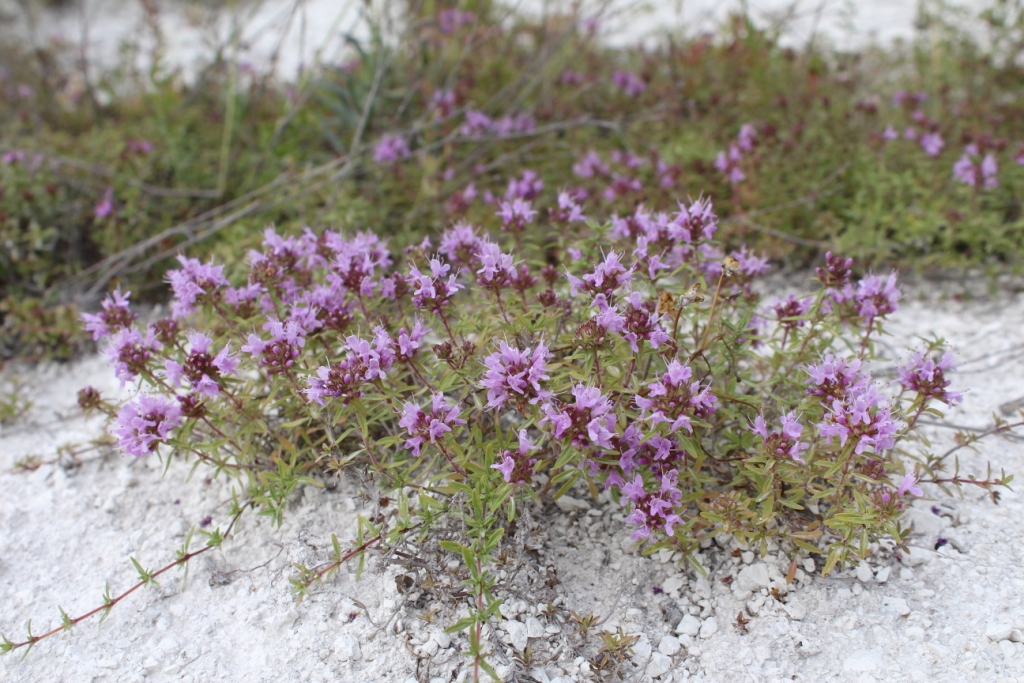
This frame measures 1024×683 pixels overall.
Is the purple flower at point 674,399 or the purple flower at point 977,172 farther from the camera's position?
the purple flower at point 977,172

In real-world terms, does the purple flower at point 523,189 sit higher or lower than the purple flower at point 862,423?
higher

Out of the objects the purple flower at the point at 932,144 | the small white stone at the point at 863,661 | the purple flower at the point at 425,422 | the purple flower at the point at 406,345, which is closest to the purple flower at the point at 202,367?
the purple flower at the point at 406,345

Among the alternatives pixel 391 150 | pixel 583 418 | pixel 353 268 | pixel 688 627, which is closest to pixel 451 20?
pixel 391 150

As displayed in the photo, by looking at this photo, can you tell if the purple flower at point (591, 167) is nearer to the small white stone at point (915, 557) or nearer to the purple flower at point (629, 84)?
the purple flower at point (629, 84)

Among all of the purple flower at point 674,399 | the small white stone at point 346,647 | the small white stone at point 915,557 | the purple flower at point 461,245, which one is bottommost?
the small white stone at point 915,557

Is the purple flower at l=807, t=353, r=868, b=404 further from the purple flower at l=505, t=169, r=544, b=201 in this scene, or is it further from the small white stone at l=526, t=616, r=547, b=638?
the purple flower at l=505, t=169, r=544, b=201

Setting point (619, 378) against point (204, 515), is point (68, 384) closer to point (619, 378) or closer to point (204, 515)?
point (204, 515)
